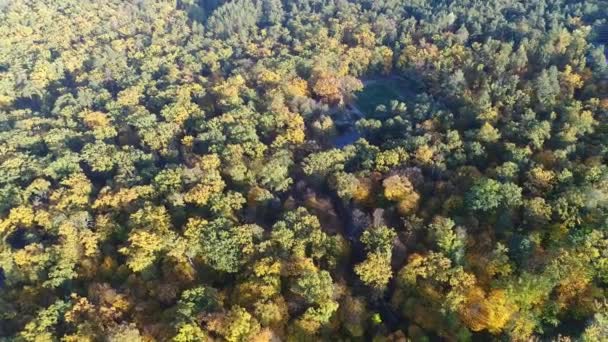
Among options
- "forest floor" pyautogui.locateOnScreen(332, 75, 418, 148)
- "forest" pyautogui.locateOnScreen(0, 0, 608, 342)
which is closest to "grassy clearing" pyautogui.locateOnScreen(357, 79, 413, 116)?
"forest floor" pyautogui.locateOnScreen(332, 75, 418, 148)

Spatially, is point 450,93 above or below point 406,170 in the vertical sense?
above

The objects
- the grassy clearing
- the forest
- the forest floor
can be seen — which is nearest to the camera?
the forest

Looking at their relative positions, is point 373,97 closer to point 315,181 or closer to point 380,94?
point 380,94

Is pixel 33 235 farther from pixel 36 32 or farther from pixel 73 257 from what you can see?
pixel 36 32

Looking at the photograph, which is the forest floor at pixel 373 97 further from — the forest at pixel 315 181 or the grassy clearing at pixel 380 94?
the forest at pixel 315 181

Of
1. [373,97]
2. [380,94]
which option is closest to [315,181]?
[373,97]

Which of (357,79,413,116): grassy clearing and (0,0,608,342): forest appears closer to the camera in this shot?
(0,0,608,342): forest

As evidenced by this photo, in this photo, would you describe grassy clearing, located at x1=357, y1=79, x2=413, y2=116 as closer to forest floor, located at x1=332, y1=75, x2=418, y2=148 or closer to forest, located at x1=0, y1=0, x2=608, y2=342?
forest floor, located at x1=332, y1=75, x2=418, y2=148

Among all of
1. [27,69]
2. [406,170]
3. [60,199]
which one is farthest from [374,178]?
[27,69]

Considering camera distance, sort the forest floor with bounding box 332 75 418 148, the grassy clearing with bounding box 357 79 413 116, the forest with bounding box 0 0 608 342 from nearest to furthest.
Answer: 1. the forest with bounding box 0 0 608 342
2. the forest floor with bounding box 332 75 418 148
3. the grassy clearing with bounding box 357 79 413 116
